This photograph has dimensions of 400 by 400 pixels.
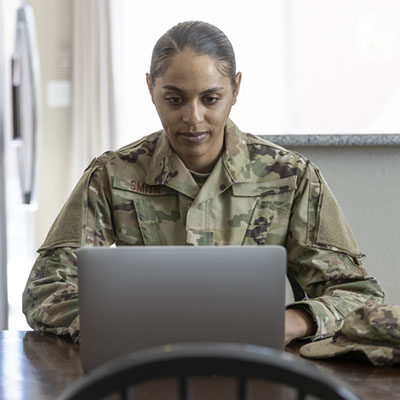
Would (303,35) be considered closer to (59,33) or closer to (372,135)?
(59,33)

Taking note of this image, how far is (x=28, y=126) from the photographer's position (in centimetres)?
297

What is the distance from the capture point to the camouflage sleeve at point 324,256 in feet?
4.73

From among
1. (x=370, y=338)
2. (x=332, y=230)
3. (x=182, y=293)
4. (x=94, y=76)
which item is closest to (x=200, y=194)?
(x=332, y=230)

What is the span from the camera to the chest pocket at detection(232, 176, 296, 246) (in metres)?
1.69

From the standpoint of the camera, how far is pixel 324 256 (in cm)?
158

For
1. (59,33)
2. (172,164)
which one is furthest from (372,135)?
(59,33)

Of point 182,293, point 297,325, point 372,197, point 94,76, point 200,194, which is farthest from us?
point 94,76

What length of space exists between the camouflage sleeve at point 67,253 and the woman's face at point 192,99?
0.75 ft

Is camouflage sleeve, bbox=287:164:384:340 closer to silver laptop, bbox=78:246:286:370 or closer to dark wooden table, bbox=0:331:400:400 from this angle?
dark wooden table, bbox=0:331:400:400

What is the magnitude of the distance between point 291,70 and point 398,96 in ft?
2.15

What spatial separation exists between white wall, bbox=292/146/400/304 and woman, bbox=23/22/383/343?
19.0 inches

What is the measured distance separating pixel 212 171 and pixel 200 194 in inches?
2.4

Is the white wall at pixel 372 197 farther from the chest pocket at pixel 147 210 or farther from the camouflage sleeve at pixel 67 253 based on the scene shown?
the camouflage sleeve at pixel 67 253

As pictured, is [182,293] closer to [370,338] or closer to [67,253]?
[370,338]
